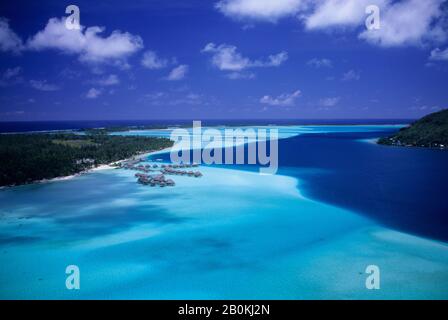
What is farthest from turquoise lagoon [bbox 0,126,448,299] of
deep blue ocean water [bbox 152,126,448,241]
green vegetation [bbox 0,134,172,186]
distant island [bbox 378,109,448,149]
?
distant island [bbox 378,109,448,149]

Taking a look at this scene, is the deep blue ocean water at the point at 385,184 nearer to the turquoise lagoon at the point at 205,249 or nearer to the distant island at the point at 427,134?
the turquoise lagoon at the point at 205,249

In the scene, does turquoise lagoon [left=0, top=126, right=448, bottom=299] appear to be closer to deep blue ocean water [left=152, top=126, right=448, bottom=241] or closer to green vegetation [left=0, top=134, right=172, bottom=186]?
deep blue ocean water [left=152, top=126, right=448, bottom=241]

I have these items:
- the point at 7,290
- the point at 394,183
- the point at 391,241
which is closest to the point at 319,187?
the point at 394,183

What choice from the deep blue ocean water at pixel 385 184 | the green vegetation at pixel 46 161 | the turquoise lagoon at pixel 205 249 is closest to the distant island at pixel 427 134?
the deep blue ocean water at pixel 385 184

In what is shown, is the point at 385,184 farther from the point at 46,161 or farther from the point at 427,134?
the point at 427,134

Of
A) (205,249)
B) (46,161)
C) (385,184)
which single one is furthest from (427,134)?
(46,161)

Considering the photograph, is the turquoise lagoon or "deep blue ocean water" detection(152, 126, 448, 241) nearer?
the turquoise lagoon
